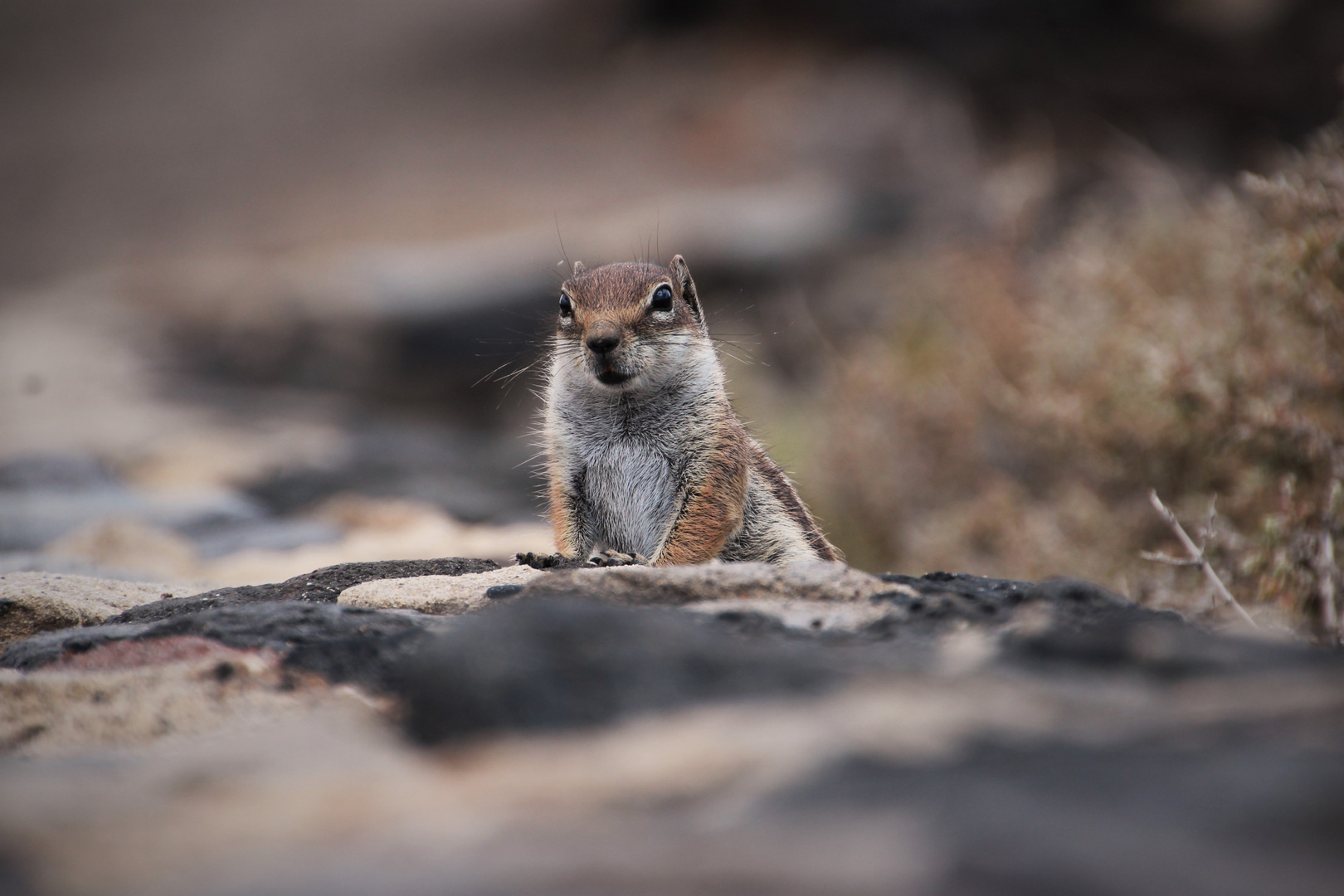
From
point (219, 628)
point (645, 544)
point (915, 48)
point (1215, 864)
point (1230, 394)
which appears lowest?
point (1215, 864)

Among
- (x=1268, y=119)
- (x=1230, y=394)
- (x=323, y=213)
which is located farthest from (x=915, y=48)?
(x=1230, y=394)

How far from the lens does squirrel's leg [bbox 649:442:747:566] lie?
4.45 metres

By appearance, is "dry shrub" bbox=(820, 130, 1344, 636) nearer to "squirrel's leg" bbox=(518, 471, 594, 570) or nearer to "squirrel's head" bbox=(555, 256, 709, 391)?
"squirrel's head" bbox=(555, 256, 709, 391)

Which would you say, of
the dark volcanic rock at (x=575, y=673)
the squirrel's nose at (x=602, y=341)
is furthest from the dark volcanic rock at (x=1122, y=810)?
the squirrel's nose at (x=602, y=341)

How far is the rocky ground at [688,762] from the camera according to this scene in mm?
1525

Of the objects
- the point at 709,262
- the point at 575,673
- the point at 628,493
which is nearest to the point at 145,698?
the point at 575,673

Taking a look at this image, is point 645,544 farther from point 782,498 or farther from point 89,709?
point 89,709

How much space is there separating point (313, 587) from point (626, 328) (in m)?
1.76

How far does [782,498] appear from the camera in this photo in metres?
5.21

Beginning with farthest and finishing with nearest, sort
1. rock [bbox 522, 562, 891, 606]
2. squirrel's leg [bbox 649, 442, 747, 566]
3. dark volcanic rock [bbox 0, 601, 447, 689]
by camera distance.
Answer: squirrel's leg [bbox 649, 442, 747, 566] → rock [bbox 522, 562, 891, 606] → dark volcanic rock [bbox 0, 601, 447, 689]

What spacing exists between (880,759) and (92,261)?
71.9ft

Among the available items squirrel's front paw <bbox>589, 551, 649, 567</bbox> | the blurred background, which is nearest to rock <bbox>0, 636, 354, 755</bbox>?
squirrel's front paw <bbox>589, 551, 649, 567</bbox>

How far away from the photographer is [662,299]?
5.05 meters

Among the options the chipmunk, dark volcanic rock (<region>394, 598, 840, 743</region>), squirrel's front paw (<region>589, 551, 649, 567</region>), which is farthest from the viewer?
the chipmunk
